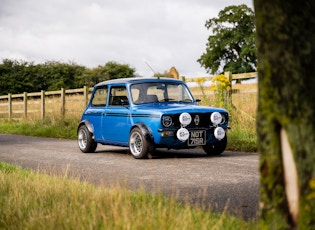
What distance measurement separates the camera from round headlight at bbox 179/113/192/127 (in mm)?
10490

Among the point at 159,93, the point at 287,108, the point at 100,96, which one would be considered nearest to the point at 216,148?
the point at 159,93

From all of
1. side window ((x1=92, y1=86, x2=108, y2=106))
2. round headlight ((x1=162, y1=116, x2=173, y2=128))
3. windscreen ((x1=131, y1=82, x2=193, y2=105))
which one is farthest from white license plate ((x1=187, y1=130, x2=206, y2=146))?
side window ((x1=92, y1=86, x2=108, y2=106))

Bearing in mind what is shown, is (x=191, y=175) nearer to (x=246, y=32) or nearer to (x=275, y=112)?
(x=275, y=112)

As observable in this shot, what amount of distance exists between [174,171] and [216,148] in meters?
2.80

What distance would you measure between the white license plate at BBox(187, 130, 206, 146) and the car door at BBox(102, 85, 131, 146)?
135 cm

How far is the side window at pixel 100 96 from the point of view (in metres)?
12.6

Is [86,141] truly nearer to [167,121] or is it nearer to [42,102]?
[167,121]

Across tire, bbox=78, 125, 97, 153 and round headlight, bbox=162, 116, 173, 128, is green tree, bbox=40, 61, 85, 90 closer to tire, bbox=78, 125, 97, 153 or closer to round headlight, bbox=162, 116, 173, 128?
tire, bbox=78, 125, 97, 153

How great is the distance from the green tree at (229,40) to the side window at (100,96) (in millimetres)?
43599

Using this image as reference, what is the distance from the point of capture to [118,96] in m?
12.1

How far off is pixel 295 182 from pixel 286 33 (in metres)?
0.86

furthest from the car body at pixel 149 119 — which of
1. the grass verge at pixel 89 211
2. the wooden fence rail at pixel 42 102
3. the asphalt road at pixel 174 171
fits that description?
the wooden fence rail at pixel 42 102

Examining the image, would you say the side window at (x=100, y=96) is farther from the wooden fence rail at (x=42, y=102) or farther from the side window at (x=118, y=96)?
the wooden fence rail at (x=42, y=102)

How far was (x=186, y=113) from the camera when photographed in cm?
1055
